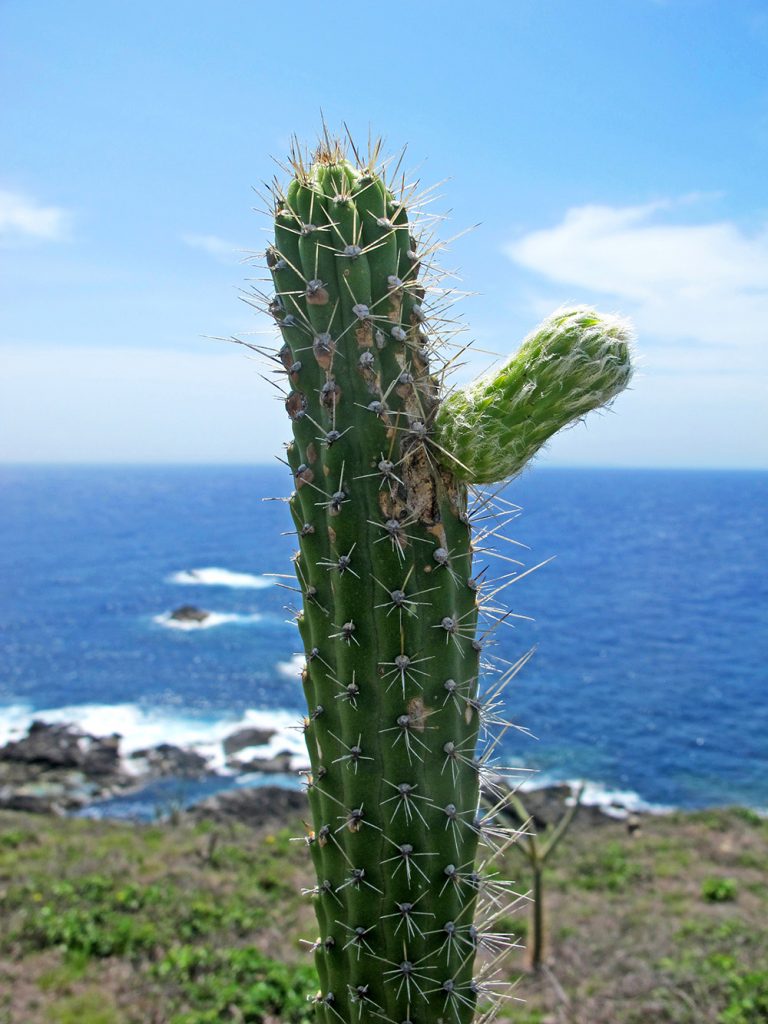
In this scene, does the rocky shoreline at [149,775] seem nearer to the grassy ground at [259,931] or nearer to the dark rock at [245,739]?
the dark rock at [245,739]

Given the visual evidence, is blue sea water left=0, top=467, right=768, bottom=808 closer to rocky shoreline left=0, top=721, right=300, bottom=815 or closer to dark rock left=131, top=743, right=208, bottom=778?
dark rock left=131, top=743, right=208, bottom=778

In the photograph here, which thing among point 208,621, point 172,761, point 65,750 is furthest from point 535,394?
point 208,621

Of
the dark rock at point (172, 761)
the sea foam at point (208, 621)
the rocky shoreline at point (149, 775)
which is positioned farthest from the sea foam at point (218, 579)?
the dark rock at point (172, 761)

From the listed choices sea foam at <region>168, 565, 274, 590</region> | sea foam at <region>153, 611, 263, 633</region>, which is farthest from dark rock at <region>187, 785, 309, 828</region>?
sea foam at <region>168, 565, 274, 590</region>

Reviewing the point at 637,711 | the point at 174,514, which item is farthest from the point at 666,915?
the point at 174,514

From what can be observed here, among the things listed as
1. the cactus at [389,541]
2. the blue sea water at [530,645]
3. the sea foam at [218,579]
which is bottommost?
the blue sea water at [530,645]

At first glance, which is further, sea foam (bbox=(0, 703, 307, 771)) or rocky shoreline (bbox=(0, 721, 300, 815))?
sea foam (bbox=(0, 703, 307, 771))
